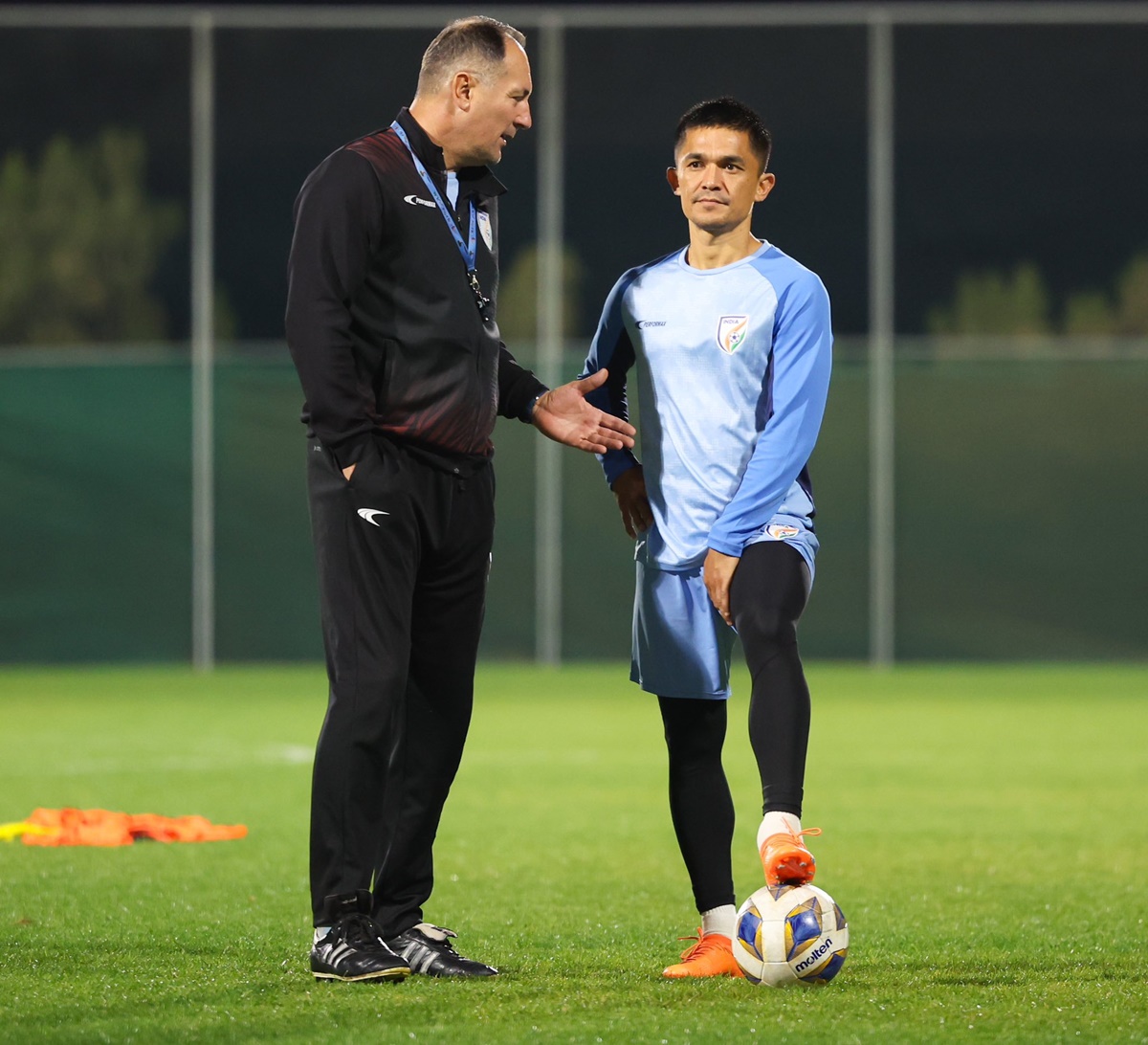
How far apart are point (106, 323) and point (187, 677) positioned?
5.29 meters

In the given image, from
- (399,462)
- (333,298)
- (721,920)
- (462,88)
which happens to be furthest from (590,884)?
(462,88)

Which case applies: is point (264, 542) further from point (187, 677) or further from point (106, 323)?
point (106, 323)

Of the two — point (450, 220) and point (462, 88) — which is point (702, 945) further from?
point (462, 88)

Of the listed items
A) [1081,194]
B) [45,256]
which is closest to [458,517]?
[45,256]

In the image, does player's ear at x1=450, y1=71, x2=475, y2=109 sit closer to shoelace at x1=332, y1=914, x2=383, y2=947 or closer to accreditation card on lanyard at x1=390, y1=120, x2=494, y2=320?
accreditation card on lanyard at x1=390, y1=120, x2=494, y2=320

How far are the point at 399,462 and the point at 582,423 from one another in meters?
0.53

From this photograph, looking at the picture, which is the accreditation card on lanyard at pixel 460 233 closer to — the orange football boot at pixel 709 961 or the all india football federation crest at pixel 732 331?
the all india football federation crest at pixel 732 331

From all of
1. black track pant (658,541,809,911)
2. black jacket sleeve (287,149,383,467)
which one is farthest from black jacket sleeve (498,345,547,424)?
black track pant (658,541,809,911)

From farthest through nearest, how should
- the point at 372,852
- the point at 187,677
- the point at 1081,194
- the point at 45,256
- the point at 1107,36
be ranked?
the point at 1081,194
the point at 45,256
the point at 1107,36
the point at 187,677
the point at 372,852

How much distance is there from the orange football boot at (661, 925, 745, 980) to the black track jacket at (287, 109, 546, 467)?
1.22 m

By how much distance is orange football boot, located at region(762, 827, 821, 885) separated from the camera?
154 inches

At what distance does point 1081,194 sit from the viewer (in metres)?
20.2

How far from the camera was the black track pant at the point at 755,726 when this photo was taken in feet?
13.5

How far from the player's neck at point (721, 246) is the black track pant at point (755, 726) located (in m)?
0.72
